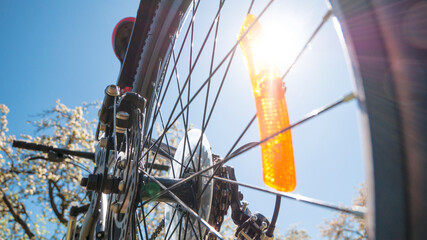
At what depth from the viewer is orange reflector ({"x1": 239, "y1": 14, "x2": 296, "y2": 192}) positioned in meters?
0.56

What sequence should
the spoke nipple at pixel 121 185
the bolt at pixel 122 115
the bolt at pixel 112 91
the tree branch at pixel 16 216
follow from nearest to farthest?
the spoke nipple at pixel 121 185, the bolt at pixel 122 115, the bolt at pixel 112 91, the tree branch at pixel 16 216

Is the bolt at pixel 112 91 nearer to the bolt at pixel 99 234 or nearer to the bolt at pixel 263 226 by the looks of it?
the bolt at pixel 99 234

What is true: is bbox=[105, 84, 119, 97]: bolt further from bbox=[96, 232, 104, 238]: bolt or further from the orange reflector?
the orange reflector

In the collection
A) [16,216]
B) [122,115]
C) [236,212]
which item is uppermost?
[122,115]

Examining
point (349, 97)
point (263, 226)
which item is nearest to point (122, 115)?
point (263, 226)

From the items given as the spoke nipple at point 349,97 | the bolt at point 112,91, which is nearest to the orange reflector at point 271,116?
the spoke nipple at point 349,97

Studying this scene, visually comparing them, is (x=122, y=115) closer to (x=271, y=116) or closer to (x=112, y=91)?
(x=112, y=91)

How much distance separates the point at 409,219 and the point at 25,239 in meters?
9.41

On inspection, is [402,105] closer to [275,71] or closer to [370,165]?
[370,165]

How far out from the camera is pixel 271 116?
596 millimetres

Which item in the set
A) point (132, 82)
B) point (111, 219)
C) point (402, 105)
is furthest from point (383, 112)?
point (132, 82)

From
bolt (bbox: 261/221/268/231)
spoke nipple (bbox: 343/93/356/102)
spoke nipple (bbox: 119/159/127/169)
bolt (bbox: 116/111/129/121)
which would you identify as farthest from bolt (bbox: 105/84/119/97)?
spoke nipple (bbox: 343/93/356/102)

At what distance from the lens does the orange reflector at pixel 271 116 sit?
1.83 feet

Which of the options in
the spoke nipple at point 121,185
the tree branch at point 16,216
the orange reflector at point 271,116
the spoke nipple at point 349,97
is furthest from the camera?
the tree branch at point 16,216
